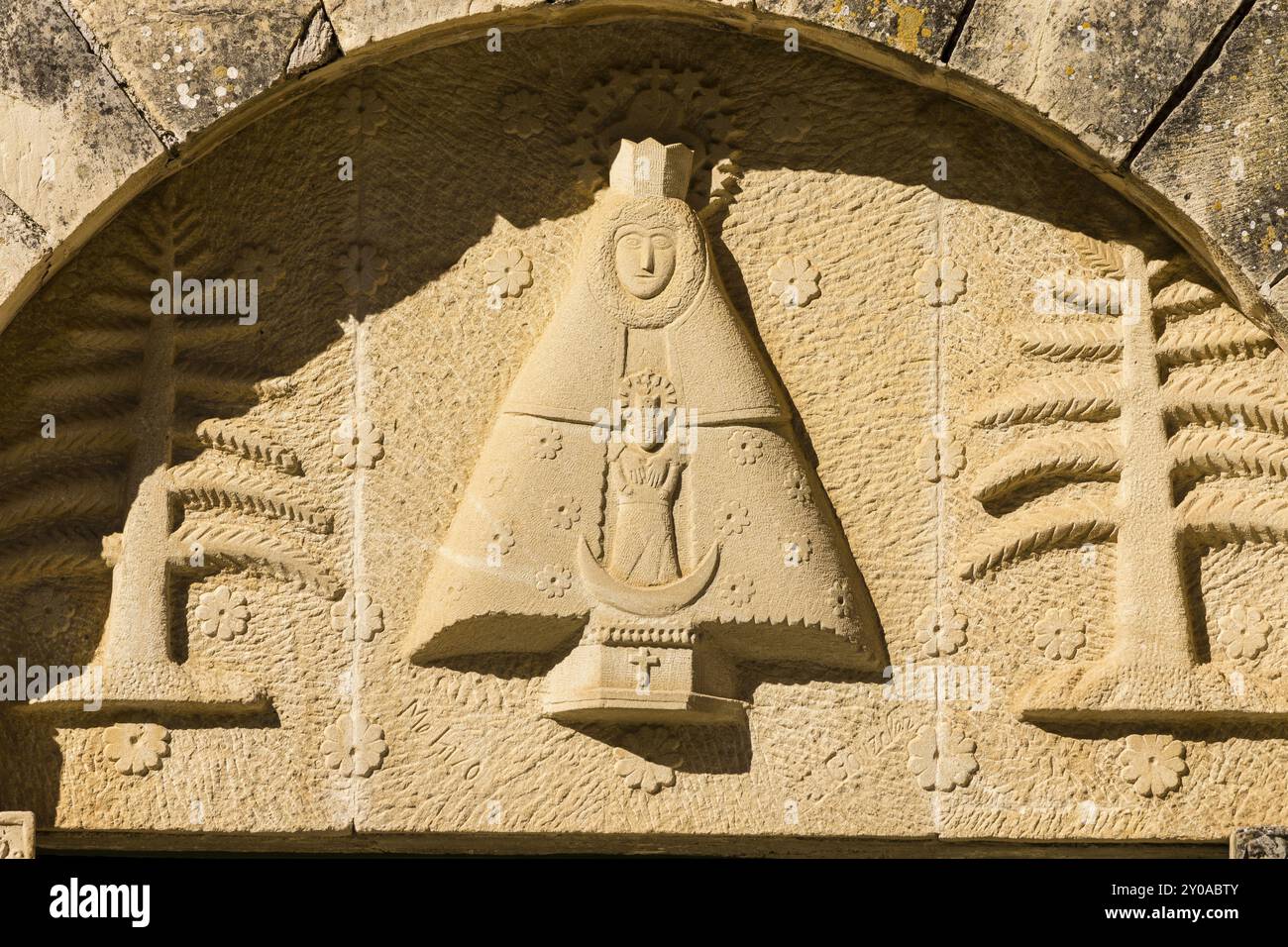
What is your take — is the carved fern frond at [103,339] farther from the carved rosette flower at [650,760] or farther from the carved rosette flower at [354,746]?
the carved rosette flower at [650,760]

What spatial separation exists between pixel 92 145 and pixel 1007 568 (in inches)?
86.2

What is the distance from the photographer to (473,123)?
15.7 ft

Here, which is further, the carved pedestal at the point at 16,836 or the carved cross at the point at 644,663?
the carved cross at the point at 644,663

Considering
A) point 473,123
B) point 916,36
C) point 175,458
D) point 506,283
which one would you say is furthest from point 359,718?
point 916,36

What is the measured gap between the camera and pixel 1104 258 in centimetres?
477

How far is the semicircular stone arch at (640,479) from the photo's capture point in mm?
4688

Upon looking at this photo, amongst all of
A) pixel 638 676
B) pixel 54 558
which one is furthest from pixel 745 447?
pixel 54 558

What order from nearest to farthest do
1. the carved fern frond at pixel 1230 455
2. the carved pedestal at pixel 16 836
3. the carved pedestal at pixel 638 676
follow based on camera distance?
the carved pedestal at pixel 16 836 < the carved pedestal at pixel 638 676 < the carved fern frond at pixel 1230 455

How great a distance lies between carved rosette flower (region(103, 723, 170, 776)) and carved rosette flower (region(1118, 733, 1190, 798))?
2.13 meters

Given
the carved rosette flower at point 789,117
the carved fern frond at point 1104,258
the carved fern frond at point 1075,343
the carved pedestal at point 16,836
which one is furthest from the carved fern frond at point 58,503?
the carved fern frond at point 1104,258

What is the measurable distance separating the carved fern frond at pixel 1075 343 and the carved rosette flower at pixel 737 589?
82cm

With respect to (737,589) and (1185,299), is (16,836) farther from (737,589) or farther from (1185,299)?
(1185,299)

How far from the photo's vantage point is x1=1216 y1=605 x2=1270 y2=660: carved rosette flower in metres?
4.72

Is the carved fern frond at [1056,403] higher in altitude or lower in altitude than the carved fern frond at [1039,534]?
higher
